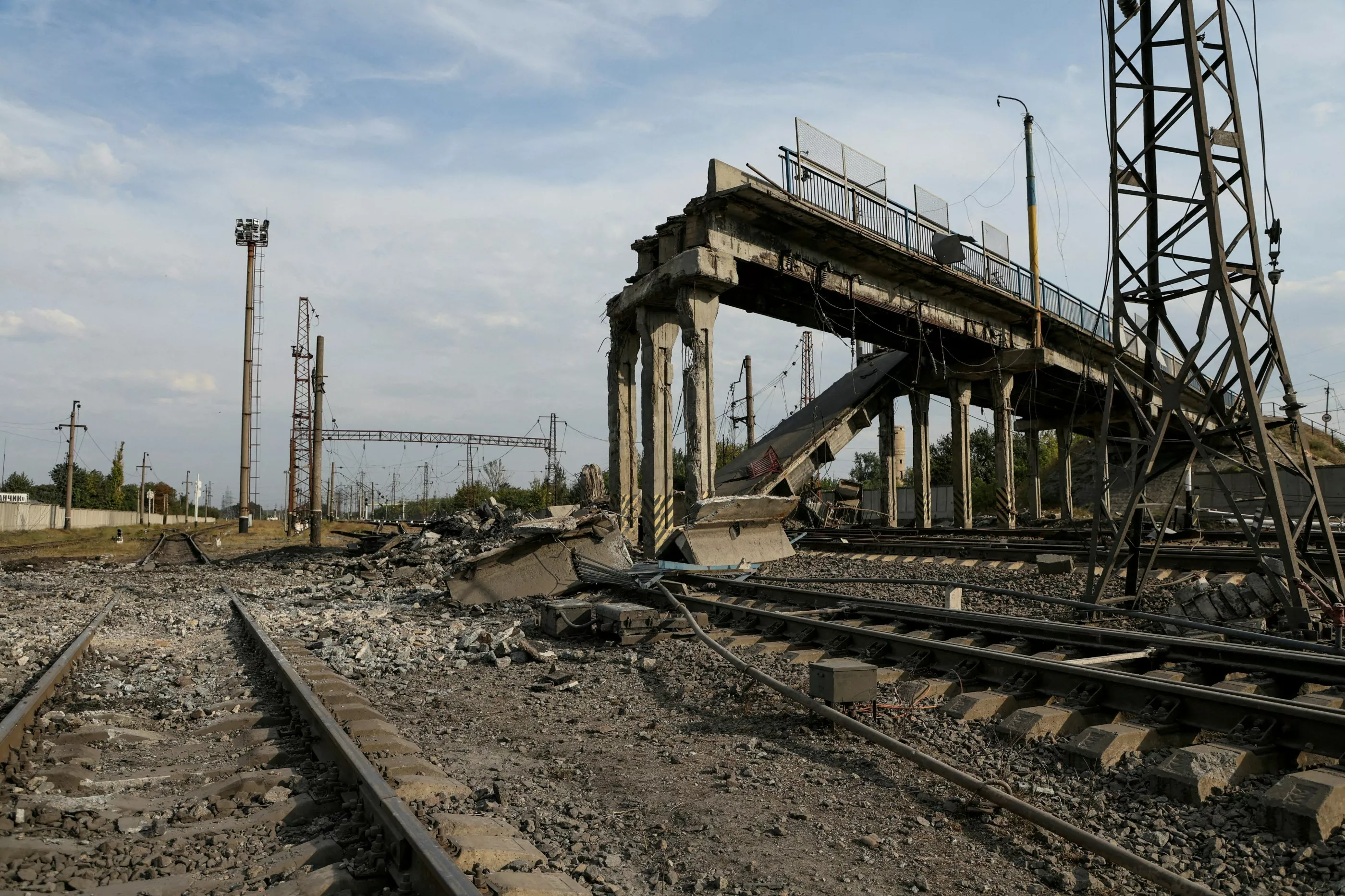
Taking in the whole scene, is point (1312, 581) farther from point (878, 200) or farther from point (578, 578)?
point (878, 200)

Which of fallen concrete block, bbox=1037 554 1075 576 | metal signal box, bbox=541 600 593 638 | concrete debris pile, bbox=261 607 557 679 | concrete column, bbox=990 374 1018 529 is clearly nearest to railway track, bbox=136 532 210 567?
concrete debris pile, bbox=261 607 557 679

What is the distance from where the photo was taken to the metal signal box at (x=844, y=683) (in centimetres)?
515

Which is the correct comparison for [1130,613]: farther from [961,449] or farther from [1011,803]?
[961,449]

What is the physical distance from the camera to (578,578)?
13.3 metres

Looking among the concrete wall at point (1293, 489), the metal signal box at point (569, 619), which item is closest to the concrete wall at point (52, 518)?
the metal signal box at point (569, 619)

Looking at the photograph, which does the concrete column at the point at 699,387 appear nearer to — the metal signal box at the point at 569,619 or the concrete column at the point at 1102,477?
the metal signal box at the point at 569,619

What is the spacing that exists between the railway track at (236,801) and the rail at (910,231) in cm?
1390

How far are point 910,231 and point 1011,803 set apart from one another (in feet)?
65.1

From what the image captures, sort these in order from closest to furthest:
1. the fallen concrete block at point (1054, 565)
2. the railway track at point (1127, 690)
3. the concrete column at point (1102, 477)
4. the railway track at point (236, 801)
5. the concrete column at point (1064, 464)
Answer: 1. the railway track at point (236, 801)
2. the railway track at point (1127, 690)
3. the concrete column at point (1102, 477)
4. the fallen concrete block at point (1054, 565)
5. the concrete column at point (1064, 464)

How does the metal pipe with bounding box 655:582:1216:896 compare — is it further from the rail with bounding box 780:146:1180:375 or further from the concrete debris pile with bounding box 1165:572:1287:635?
the rail with bounding box 780:146:1180:375

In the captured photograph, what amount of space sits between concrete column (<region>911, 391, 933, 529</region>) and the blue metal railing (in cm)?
463

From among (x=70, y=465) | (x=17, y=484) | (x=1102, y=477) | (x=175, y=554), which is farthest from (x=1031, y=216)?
(x=17, y=484)

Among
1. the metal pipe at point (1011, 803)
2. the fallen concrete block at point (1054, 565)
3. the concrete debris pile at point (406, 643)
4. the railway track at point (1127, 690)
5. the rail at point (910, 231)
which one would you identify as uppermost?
the rail at point (910, 231)

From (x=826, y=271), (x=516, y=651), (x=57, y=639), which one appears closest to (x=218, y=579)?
(x=57, y=639)
